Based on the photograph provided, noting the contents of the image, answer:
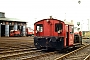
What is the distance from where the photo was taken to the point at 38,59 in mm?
11711

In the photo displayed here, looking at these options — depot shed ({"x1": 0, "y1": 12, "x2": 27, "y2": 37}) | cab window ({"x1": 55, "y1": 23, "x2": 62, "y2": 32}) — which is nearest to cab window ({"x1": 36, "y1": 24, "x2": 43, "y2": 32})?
cab window ({"x1": 55, "y1": 23, "x2": 62, "y2": 32})

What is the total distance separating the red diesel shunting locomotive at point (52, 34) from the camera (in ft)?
49.9

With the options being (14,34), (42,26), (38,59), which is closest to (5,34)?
(14,34)

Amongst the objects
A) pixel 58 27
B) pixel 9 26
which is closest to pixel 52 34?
pixel 58 27

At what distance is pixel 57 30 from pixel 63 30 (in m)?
0.54

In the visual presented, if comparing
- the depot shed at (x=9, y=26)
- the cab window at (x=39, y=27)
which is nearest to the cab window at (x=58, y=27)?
the cab window at (x=39, y=27)

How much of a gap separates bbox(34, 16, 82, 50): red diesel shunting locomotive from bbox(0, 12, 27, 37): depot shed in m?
38.3

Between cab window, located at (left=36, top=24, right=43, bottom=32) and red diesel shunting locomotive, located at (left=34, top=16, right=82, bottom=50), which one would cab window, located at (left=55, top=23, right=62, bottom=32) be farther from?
cab window, located at (left=36, top=24, right=43, bottom=32)

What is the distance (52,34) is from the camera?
15578mm

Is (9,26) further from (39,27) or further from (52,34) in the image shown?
(52,34)

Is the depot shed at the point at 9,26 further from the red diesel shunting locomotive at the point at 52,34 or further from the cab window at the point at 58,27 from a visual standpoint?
the cab window at the point at 58,27

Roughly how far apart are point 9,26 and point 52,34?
43.4 metres

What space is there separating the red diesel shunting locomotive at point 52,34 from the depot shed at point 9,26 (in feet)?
126

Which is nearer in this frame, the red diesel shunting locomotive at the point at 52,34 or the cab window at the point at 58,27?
the red diesel shunting locomotive at the point at 52,34
